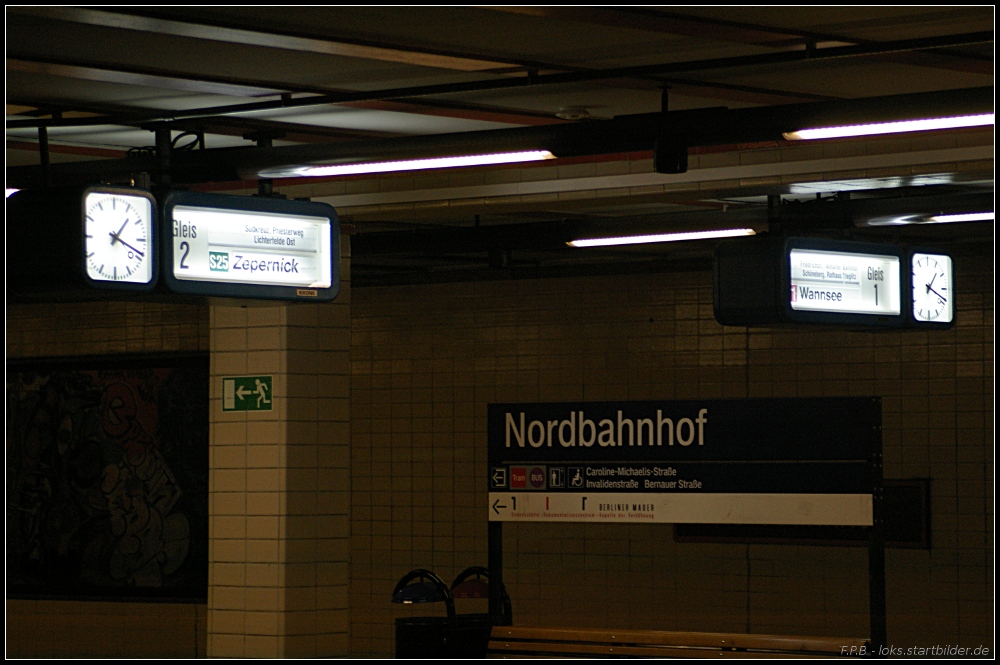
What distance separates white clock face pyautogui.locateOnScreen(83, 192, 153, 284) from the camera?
20.0 ft

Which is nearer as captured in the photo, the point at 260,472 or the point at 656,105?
the point at 656,105

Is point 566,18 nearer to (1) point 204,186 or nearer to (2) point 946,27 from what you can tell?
(2) point 946,27

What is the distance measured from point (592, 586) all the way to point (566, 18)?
333 inches

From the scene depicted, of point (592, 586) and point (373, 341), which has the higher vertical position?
point (373, 341)

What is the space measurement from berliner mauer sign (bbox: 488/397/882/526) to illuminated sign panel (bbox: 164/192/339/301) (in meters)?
2.78

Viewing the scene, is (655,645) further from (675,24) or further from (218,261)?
(675,24)

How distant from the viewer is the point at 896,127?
6320 millimetres

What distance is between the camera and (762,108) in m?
6.51

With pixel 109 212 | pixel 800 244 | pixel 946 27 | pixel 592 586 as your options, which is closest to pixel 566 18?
pixel 946 27

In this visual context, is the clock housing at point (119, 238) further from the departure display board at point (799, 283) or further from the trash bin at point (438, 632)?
the trash bin at point (438, 632)

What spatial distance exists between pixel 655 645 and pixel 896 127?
384 centimetres

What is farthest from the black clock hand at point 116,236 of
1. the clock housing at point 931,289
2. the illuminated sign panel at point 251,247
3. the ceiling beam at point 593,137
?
the clock housing at point 931,289

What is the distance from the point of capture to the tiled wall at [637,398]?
12016 millimetres

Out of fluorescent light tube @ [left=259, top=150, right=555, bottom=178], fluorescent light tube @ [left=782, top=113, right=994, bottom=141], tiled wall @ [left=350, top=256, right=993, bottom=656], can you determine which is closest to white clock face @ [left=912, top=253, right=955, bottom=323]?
tiled wall @ [left=350, top=256, right=993, bottom=656]
